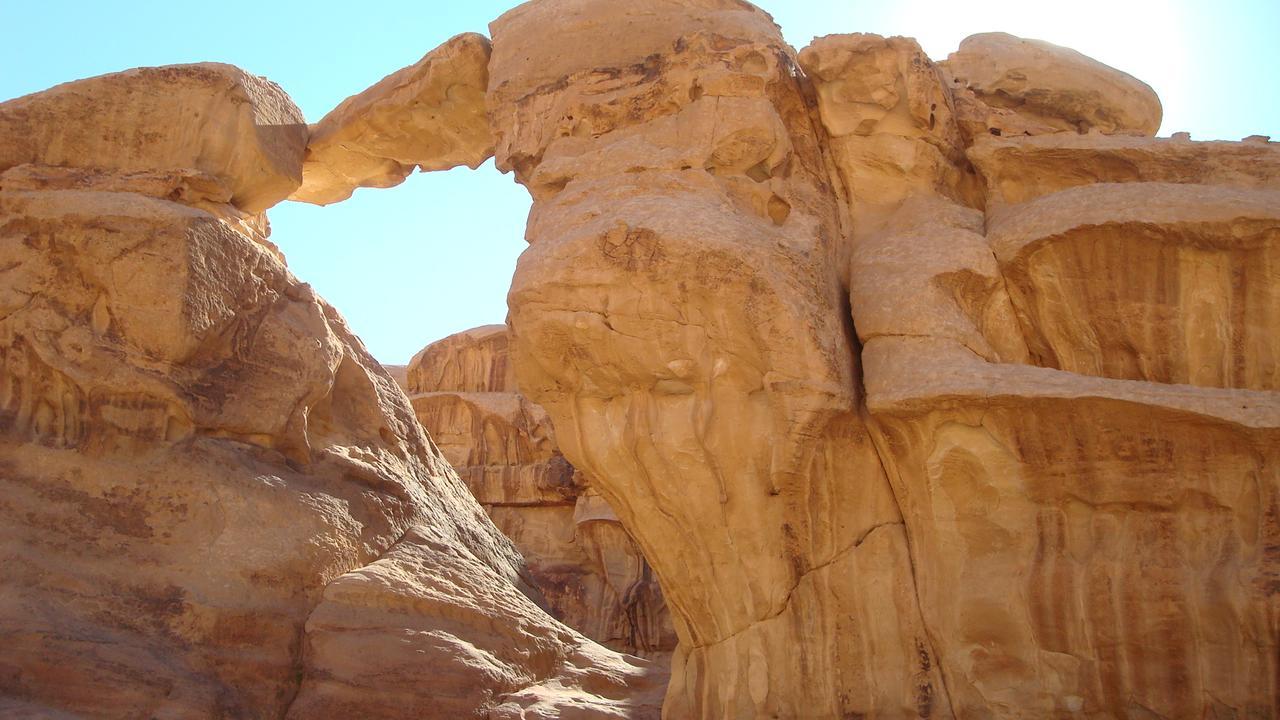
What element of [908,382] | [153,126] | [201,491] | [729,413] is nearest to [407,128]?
[153,126]

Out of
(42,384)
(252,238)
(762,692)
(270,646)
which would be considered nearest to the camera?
(762,692)

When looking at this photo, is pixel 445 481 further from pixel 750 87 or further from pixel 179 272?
pixel 750 87

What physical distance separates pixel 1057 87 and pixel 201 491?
219 inches

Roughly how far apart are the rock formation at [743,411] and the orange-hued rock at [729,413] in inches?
0.7

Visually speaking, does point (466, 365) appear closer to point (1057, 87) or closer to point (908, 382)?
point (1057, 87)

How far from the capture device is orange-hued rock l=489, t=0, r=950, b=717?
18.4 ft

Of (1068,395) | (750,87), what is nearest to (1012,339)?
(1068,395)

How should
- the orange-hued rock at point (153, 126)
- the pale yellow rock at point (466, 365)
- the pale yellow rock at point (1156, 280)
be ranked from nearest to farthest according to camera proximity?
1. the pale yellow rock at point (1156, 280)
2. the orange-hued rock at point (153, 126)
3. the pale yellow rock at point (466, 365)

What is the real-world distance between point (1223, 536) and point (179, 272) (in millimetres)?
5711

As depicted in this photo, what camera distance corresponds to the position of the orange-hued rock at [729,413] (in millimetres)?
5598

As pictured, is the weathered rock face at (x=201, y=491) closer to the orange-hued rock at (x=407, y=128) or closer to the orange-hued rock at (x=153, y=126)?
the orange-hued rock at (x=153, y=126)

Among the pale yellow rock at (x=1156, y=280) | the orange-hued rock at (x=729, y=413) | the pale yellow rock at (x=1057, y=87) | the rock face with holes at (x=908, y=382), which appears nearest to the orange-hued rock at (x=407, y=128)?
the rock face with holes at (x=908, y=382)

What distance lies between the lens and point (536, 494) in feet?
47.4

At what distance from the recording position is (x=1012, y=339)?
5.94m
